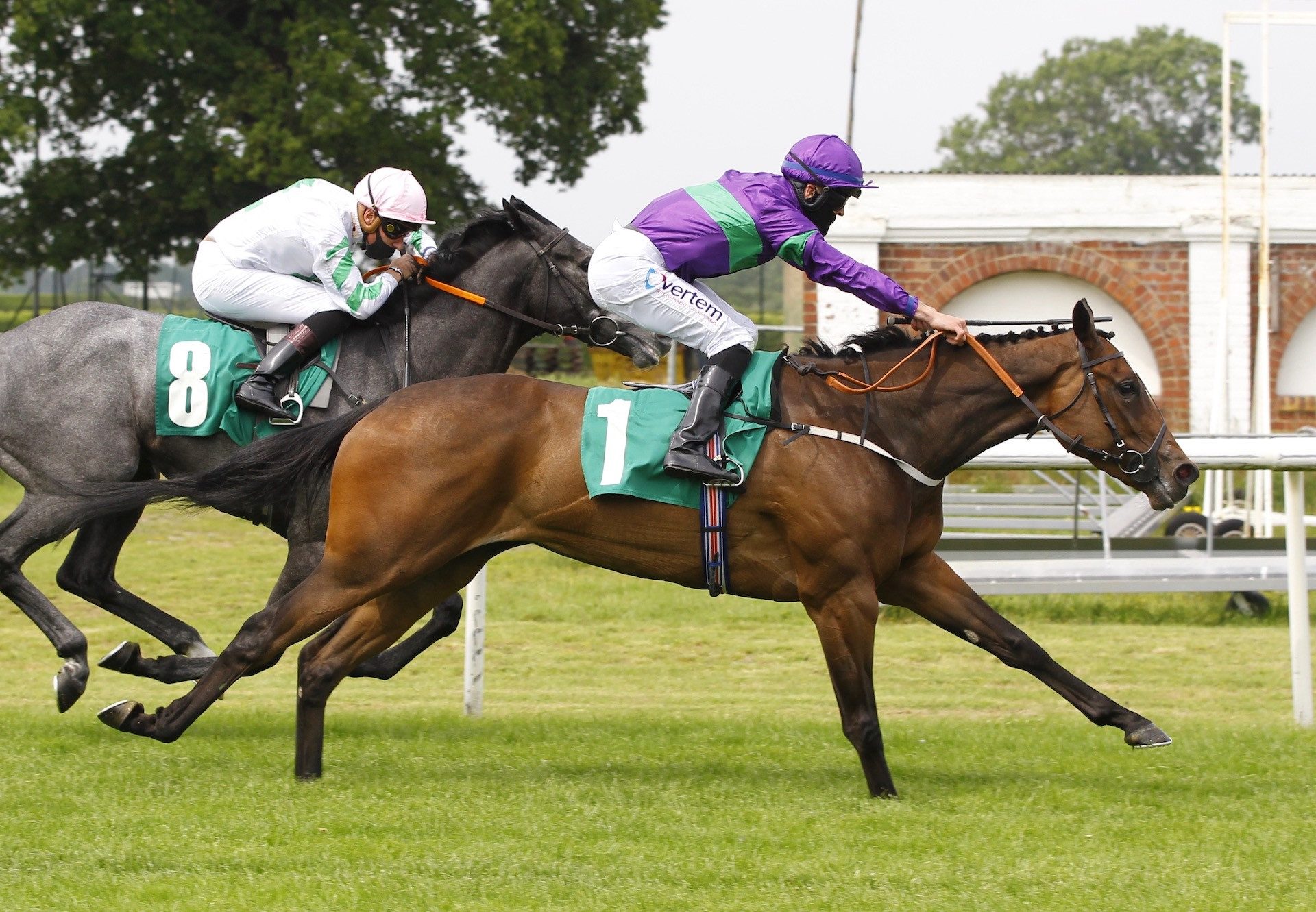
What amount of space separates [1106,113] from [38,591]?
69.4 m

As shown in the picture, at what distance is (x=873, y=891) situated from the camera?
401 centimetres

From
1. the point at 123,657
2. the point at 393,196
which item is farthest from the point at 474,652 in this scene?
the point at 393,196

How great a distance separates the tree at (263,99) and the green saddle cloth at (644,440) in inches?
637

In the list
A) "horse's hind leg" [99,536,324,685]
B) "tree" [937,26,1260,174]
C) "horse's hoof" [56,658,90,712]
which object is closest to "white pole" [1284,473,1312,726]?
"horse's hind leg" [99,536,324,685]

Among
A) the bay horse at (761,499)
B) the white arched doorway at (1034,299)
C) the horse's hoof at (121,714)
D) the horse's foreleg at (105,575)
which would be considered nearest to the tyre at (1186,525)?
the white arched doorway at (1034,299)

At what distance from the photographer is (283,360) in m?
5.96

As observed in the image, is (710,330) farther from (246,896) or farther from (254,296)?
(246,896)

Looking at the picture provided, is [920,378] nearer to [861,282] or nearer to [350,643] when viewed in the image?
[861,282]

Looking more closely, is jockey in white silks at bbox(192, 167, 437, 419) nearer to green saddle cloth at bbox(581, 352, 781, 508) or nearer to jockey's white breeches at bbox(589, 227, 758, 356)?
jockey's white breeches at bbox(589, 227, 758, 356)

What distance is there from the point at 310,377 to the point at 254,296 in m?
0.43

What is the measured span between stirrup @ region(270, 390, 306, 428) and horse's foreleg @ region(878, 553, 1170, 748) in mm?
2191

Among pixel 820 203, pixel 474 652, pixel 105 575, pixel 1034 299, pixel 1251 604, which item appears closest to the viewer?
pixel 820 203

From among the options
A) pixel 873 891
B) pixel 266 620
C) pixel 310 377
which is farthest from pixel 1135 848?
pixel 310 377

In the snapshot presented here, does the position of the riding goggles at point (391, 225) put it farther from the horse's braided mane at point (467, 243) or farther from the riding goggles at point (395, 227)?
the horse's braided mane at point (467, 243)
